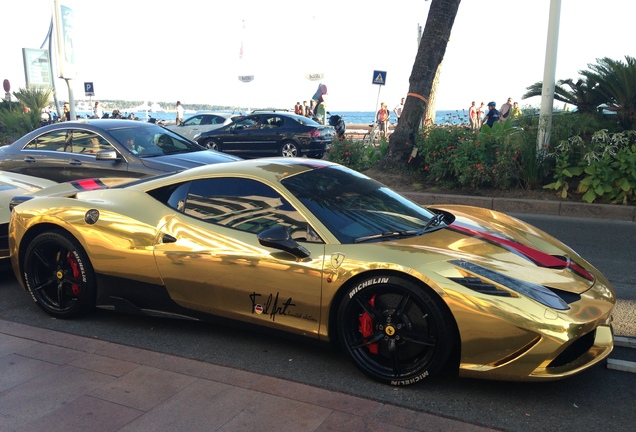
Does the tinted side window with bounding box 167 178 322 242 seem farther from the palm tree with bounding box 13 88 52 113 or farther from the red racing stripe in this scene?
the palm tree with bounding box 13 88 52 113

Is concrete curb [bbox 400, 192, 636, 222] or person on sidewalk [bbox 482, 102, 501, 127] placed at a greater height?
person on sidewalk [bbox 482, 102, 501, 127]

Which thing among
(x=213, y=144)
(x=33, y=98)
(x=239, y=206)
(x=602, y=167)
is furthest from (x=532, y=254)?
(x=33, y=98)

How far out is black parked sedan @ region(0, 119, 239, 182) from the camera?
8172 mm

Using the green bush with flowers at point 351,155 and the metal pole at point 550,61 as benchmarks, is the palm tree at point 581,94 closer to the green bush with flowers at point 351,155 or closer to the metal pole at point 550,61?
the metal pole at point 550,61

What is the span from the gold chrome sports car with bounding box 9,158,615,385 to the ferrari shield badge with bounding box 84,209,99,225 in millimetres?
15

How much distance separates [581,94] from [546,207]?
275cm

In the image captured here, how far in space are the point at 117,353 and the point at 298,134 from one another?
547 inches

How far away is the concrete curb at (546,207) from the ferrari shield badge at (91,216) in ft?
21.9

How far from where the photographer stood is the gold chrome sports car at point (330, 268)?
10.5ft

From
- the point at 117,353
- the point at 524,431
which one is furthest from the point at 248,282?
the point at 524,431

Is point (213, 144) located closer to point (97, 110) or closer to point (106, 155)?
point (106, 155)

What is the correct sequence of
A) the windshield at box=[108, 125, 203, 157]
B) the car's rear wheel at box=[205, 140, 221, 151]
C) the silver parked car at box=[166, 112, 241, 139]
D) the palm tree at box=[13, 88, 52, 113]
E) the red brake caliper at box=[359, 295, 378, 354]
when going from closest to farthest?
the red brake caliper at box=[359, 295, 378, 354] → the windshield at box=[108, 125, 203, 157] → the car's rear wheel at box=[205, 140, 221, 151] → the silver parked car at box=[166, 112, 241, 139] → the palm tree at box=[13, 88, 52, 113]

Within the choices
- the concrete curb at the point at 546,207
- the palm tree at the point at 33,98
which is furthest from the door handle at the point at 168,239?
the palm tree at the point at 33,98

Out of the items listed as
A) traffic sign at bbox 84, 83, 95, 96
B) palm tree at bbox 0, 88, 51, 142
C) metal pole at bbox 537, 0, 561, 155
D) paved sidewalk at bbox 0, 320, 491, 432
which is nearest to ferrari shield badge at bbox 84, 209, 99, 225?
paved sidewalk at bbox 0, 320, 491, 432
